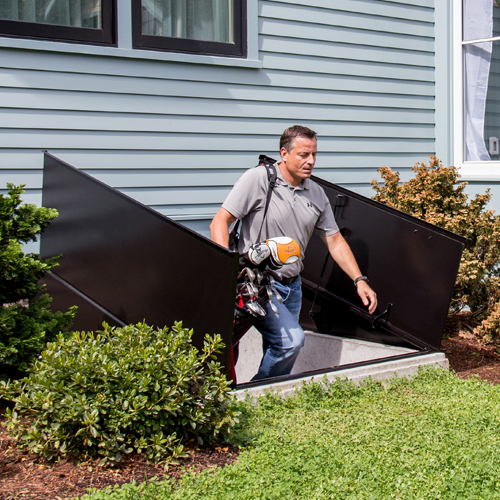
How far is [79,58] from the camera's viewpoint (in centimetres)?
515

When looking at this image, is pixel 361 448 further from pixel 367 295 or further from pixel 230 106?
pixel 230 106

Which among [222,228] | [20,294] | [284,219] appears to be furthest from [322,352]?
[20,294]

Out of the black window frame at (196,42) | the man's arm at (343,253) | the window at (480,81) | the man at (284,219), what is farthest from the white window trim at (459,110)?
the man at (284,219)

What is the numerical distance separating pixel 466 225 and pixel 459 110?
233 cm

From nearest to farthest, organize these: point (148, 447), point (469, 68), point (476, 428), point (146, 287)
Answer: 1. point (148, 447)
2. point (476, 428)
3. point (146, 287)
4. point (469, 68)

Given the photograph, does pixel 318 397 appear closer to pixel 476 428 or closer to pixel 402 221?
pixel 476 428

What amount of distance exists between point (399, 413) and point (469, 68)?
5.19 meters

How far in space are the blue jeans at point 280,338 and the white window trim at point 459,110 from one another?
3856 mm

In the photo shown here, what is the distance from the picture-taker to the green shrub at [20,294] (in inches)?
126

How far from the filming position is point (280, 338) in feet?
13.6

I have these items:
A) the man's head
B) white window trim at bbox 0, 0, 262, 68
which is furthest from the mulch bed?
white window trim at bbox 0, 0, 262, 68

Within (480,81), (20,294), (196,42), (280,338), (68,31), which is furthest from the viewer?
(480,81)

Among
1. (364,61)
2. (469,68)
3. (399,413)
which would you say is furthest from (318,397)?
(469,68)

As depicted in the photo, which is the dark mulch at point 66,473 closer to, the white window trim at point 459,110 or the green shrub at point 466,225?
the green shrub at point 466,225
